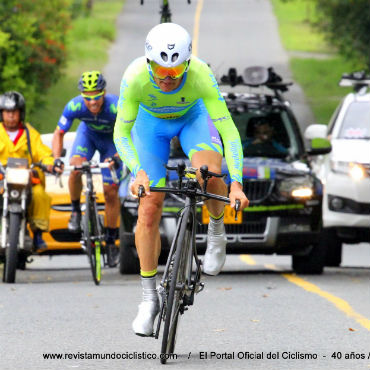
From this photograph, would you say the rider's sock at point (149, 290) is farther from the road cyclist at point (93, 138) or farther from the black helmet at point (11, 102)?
the black helmet at point (11, 102)

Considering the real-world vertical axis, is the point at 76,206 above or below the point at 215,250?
below

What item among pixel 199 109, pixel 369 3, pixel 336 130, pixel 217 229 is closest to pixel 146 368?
pixel 217 229

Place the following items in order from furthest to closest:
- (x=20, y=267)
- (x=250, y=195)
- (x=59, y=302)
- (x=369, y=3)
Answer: (x=369, y=3)
(x=20, y=267)
(x=250, y=195)
(x=59, y=302)

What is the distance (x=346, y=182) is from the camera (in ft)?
51.9

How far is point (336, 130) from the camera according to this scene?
16.8 m

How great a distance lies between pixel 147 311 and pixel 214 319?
2.27m

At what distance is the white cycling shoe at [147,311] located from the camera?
8.45 meters

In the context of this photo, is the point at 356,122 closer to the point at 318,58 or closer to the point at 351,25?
the point at 351,25

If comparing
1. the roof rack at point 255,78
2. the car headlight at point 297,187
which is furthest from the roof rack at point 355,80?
the car headlight at point 297,187

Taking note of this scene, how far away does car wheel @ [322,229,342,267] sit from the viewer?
1638 cm

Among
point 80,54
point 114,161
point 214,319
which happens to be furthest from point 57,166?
point 80,54

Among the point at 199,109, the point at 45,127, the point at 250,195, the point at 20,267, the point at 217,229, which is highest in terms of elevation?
the point at 199,109

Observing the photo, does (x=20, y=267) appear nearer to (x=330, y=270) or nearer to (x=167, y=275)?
(x=330, y=270)

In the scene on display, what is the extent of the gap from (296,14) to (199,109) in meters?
70.3
